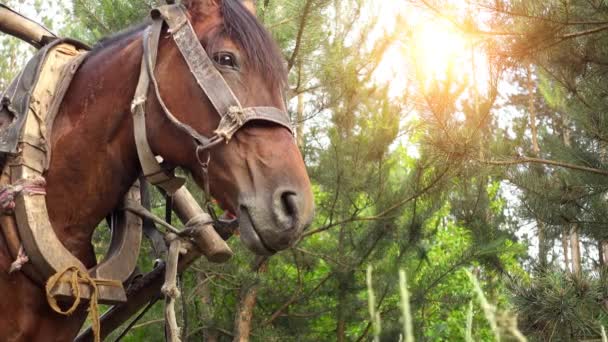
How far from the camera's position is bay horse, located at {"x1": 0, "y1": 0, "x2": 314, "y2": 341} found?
207 centimetres

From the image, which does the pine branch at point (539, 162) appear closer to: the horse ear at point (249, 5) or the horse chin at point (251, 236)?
the horse ear at point (249, 5)

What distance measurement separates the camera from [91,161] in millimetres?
2344

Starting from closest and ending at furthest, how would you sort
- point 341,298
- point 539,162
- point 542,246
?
point 539,162 < point 542,246 < point 341,298

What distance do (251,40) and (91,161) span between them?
0.59 m

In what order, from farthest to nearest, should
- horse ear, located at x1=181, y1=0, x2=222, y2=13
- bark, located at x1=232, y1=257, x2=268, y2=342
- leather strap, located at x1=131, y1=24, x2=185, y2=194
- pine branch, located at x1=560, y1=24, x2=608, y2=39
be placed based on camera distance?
bark, located at x1=232, y1=257, x2=268, y2=342 → pine branch, located at x1=560, y1=24, x2=608, y2=39 → horse ear, located at x1=181, y1=0, x2=222, y2=13 → leather strap, located at x1=131, y1=24, x2=185, y2=194

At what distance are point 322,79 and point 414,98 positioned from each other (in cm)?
214

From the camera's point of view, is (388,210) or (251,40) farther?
(388,210)

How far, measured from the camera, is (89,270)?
7.49 feet

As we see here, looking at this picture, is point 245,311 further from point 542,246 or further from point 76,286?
point 76,286

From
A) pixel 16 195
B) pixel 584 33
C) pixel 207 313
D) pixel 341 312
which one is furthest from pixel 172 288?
pixel 341 312

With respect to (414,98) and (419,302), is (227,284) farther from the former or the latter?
(414,98)

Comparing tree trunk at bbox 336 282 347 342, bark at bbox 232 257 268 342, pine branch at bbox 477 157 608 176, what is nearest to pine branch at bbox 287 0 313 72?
pine branch at bbox 477 157 608 176

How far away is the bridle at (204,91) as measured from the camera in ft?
7.02

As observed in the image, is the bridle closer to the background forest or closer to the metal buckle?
the metal buckle
